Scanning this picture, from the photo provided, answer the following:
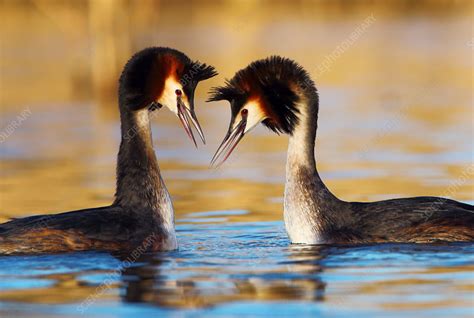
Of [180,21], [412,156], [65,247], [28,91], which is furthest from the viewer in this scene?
[180,21]

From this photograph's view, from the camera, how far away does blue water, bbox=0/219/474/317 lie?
32.3ft

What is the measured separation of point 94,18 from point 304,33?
1393cm

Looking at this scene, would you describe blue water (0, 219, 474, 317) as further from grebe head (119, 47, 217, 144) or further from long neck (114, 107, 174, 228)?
grebe head (119, 47, 217, 144)

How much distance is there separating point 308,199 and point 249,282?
2.40 meters

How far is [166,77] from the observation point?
12.9 meters

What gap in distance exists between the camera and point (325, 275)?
1114 cm

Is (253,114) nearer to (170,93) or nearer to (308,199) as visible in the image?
(170,93)

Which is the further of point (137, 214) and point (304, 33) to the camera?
point (304, 33)

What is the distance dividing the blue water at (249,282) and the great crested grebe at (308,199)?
0.26 m

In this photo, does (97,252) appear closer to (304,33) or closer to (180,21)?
(304,33)

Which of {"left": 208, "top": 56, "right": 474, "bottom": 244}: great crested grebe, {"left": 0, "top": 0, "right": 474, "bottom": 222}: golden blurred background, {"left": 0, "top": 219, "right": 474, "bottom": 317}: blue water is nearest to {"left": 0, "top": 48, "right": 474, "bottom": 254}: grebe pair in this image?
{"left": 208, "top": 56, "right": 474, "bottom": 244}: great crested grebe

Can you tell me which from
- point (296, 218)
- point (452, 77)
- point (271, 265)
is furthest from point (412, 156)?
point (452, 77)

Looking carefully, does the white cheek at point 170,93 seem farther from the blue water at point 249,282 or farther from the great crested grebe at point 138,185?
the blue water at point 249,282

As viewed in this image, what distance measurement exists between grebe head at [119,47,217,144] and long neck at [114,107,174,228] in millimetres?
270
